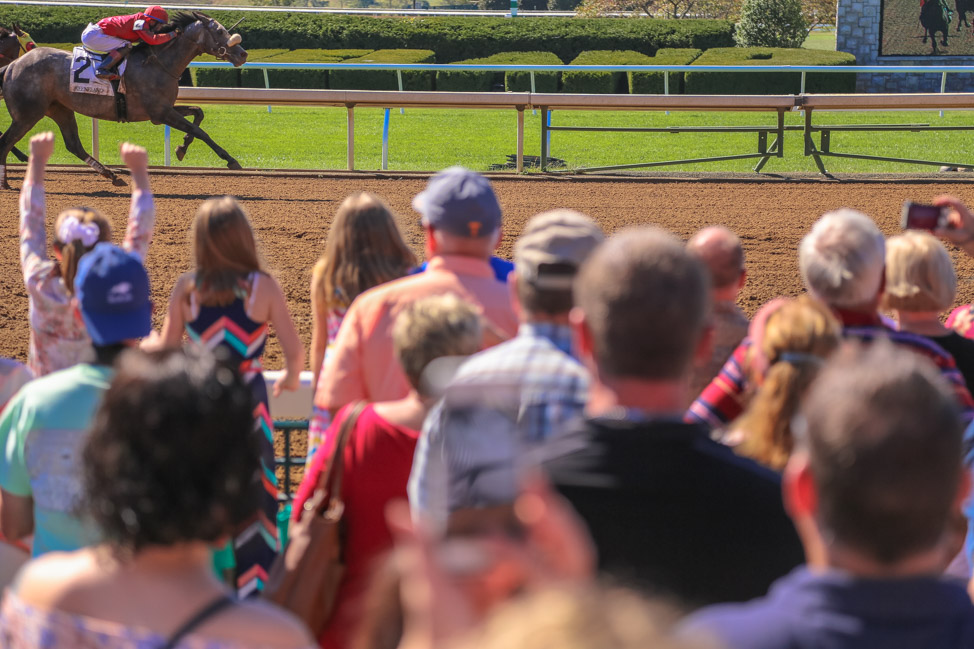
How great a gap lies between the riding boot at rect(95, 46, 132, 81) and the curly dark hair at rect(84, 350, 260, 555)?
1256 cm

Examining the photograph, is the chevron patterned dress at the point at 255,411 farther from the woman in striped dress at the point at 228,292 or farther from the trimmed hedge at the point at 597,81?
the trimmed hedge at the point at 597,81

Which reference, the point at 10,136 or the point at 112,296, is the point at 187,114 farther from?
the point at 112,296

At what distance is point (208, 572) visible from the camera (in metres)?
1.74

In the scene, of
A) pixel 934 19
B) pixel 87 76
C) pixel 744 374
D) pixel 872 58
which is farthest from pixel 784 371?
pixel 872 58

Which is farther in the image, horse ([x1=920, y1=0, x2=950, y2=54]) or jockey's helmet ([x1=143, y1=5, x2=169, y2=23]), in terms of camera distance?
horse ([x1=920, y1=0, x2=950, y2=54])

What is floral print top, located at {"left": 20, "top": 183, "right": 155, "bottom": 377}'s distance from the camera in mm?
3766

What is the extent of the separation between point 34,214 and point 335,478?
1.95 metres

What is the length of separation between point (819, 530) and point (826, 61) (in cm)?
2613

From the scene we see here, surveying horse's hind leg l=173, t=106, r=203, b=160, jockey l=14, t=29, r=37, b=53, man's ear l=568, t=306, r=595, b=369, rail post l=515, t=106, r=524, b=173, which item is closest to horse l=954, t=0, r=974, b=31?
rail post l=515, t=106, r=524, b=173

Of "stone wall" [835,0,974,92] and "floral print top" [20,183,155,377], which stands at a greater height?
"stone wall" [835,0,974,92]

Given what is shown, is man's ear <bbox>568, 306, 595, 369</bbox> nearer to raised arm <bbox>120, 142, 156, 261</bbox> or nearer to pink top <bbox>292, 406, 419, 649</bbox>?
pink top <bbox>292, 406, 419, 649</bbox>

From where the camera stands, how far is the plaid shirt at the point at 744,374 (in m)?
2.93

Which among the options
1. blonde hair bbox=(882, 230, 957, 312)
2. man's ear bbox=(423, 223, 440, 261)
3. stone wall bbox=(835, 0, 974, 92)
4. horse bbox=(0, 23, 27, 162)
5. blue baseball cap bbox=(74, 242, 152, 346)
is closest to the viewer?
blue baseball cap bbox=(74, 242, 152, 346)

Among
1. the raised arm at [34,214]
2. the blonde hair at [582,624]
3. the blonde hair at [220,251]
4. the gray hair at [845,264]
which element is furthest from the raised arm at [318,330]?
the blonde hair at [582,624]
